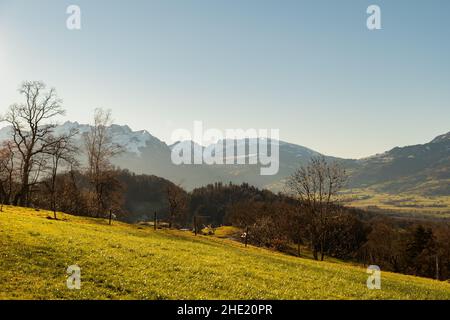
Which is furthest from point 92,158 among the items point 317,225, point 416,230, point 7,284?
point 416,230

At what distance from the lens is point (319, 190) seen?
77688 millimetres

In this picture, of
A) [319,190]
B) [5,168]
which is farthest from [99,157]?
[319,190]

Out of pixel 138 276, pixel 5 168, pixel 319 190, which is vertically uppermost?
pixel 5 168

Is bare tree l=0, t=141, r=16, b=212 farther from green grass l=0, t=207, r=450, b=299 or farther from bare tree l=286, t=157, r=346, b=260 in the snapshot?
bare tree l=286, t=157, r=346, b=260

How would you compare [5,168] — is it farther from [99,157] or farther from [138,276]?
[138,276]

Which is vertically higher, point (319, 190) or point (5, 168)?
point (5, 168)

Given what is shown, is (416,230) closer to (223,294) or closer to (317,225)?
(317,225)

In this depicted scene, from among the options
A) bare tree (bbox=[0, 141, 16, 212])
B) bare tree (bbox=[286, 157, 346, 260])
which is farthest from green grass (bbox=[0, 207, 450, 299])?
bare tree (bbox=[0, 141, 16, 212])

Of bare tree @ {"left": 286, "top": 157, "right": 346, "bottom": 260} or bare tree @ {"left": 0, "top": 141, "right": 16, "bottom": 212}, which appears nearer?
bare tree @ {"left": 286, "top": 157, "right": 346, "bottom": 260}

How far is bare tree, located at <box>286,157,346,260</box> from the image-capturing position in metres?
75.9

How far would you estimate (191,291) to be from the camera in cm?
2219

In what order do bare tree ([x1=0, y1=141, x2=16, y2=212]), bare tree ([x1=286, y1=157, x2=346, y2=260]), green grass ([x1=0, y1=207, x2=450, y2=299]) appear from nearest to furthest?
1. green grass ([x1=0, y1=207, x2=450, y2=299])
2. bare tree ([x1=286, y1=157, x2=346, y2=260])
3. bare tree ([x1=0, y1=141, x2=16, y2=212])

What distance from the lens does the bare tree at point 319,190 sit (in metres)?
75.9
